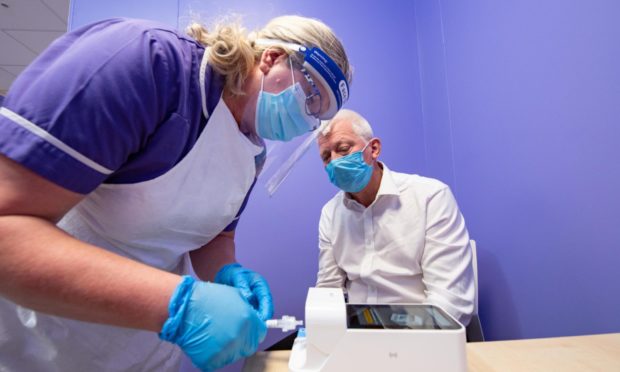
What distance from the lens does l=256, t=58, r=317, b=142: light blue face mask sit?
2.31 ft

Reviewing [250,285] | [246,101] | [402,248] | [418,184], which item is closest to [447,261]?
[402,248]

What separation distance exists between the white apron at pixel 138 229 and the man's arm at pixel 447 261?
802 mm

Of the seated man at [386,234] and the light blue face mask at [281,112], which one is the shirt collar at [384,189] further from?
the light blue face mask at [281,112]

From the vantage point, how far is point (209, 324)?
0.48m

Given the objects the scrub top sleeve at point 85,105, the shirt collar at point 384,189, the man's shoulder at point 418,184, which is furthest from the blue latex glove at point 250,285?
the man's shoulder at point 418,184

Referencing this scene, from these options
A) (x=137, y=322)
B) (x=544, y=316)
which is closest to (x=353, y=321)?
(x=137, y=322)

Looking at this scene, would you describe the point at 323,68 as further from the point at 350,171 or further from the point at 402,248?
the point at 402,248

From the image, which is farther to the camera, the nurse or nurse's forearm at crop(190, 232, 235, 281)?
nurse's forearm at crop(190, 232, 235, 281)

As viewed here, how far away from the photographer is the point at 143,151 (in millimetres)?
535

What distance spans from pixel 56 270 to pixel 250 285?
1.42ft

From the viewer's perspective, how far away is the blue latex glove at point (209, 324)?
0.45m

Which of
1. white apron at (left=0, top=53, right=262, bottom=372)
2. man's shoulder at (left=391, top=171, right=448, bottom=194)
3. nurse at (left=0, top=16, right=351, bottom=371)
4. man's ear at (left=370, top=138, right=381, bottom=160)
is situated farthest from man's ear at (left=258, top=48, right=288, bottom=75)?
man's shoulder at (left=391, top=171, right=448, bottom=194)

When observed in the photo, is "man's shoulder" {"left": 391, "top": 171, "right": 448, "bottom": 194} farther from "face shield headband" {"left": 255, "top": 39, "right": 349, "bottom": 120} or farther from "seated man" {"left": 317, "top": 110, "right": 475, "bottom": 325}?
"face shield headband" {"left": 255, "top": 39, "right": 349, "bottom": 120}

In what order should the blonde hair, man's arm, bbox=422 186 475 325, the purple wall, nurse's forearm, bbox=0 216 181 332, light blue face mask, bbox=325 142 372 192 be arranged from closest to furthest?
nurse's forearm, bbox=0 216 181 332, the blonde hair, the purple wall, man's arm, bbox=422 186 475 325, light blue face mask, bbox=325 142 372 192
